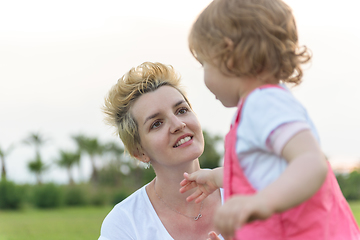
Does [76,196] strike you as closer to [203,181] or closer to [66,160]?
[66,160]

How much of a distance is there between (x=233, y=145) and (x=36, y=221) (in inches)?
1006

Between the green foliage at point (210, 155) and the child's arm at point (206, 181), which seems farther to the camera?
the green foliage at point (210, 155)

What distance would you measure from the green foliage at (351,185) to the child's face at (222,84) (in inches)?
1037

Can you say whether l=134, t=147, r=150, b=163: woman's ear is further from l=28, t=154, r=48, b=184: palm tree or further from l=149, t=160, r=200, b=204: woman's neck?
l=28, t=154, r=48, b=184: palm tree

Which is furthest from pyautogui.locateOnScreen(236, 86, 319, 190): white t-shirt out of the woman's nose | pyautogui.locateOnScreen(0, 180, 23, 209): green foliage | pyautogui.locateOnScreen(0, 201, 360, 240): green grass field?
pyautogui.locateOnScreen(0, 180, 23, 209): green foliage

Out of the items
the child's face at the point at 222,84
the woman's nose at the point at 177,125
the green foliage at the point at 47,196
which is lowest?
the green foliage at the point at 47,196

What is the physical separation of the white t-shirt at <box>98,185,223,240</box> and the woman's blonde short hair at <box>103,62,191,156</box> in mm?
512

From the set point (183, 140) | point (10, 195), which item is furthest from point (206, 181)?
point (10, 195)

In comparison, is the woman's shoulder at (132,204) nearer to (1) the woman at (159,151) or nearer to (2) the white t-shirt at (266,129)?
(1) the woman at (159,151)

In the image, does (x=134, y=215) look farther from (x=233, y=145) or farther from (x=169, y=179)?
(x=233, y=145)

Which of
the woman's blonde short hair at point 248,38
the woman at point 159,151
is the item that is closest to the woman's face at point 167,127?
the woman at point 159,151

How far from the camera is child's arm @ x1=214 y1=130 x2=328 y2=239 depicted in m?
1.22

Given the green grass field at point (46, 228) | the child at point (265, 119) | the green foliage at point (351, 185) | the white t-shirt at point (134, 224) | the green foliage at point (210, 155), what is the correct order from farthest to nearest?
1. the green foliage at point (210, 155)
2. the green foliage at point (351, 185)
3. the green grass field at point (46, 228)
4. the white t-shirt at point (134, 224)
5. the child at point (265, 119)

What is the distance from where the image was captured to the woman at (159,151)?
10.7 ft
